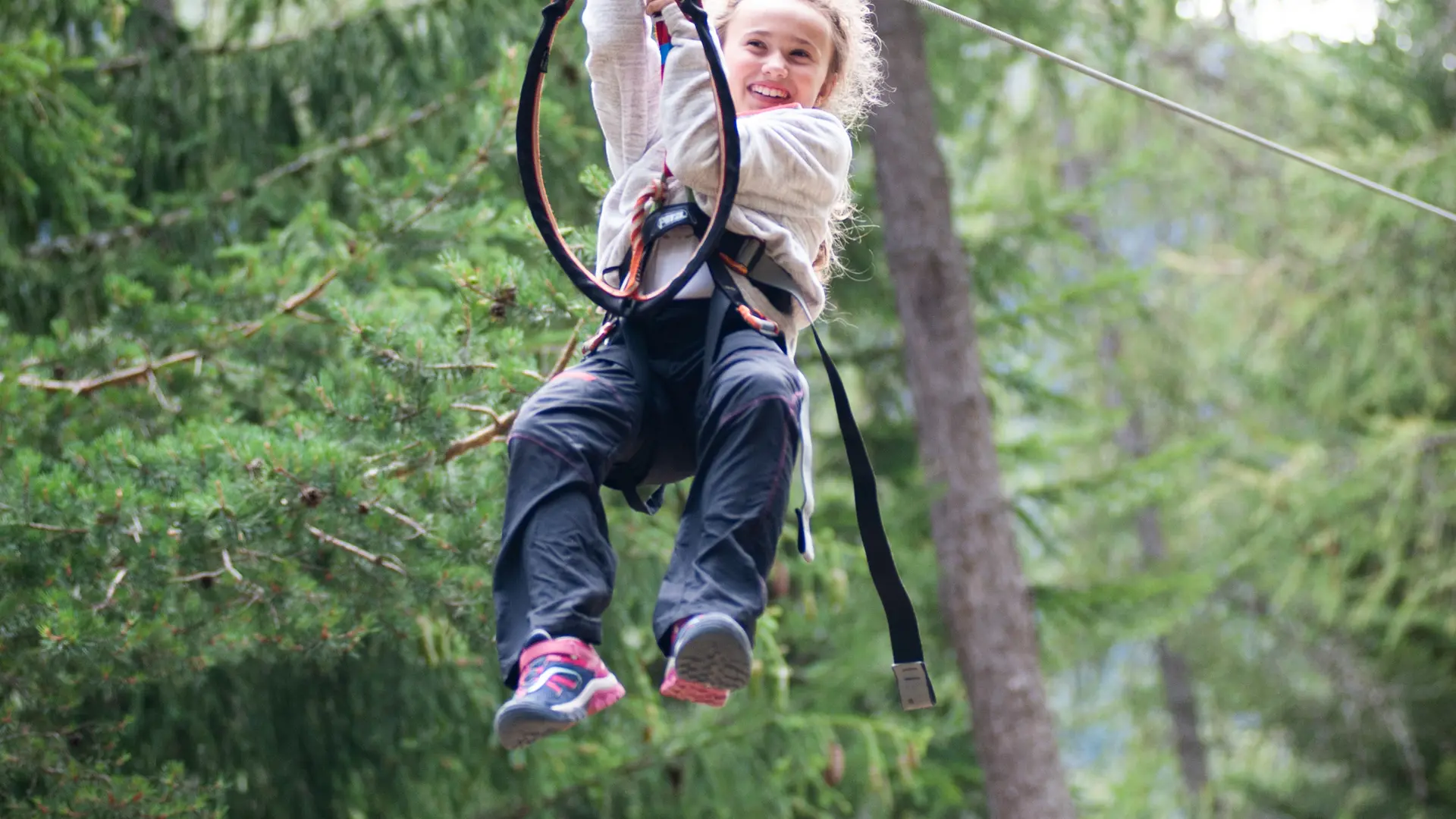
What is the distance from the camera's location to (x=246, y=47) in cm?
724

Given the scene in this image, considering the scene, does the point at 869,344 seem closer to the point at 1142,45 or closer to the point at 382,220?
the point at 382,220

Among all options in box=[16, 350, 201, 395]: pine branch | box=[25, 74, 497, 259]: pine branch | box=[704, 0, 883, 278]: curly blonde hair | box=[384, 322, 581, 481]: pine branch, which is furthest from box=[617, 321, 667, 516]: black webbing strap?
box=[25, 74, 497, 259]: pine branch

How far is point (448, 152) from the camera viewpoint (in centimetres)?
666

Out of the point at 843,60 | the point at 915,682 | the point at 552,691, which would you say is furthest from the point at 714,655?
the point at 843,60

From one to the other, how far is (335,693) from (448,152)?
249cm

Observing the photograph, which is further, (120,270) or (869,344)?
(869,344)

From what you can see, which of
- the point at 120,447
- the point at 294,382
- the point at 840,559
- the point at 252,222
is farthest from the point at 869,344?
the point at 120,447

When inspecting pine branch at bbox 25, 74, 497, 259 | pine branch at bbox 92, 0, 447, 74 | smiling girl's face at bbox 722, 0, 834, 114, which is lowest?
Answer: smiling girl's face at bbox 722, 0, 834, 114

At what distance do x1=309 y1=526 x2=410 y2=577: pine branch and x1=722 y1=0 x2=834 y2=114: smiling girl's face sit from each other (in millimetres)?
1793

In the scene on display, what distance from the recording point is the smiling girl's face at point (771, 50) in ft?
10.0

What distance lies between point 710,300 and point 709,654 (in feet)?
2.60

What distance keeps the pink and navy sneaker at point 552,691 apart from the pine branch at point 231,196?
4.46 metres

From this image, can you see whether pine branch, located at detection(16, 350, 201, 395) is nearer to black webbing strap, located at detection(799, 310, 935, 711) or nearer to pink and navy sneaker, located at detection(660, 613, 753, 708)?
black webbing strap, located at detection(799, 310, 935, 711)

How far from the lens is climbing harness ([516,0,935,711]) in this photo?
2805mm
